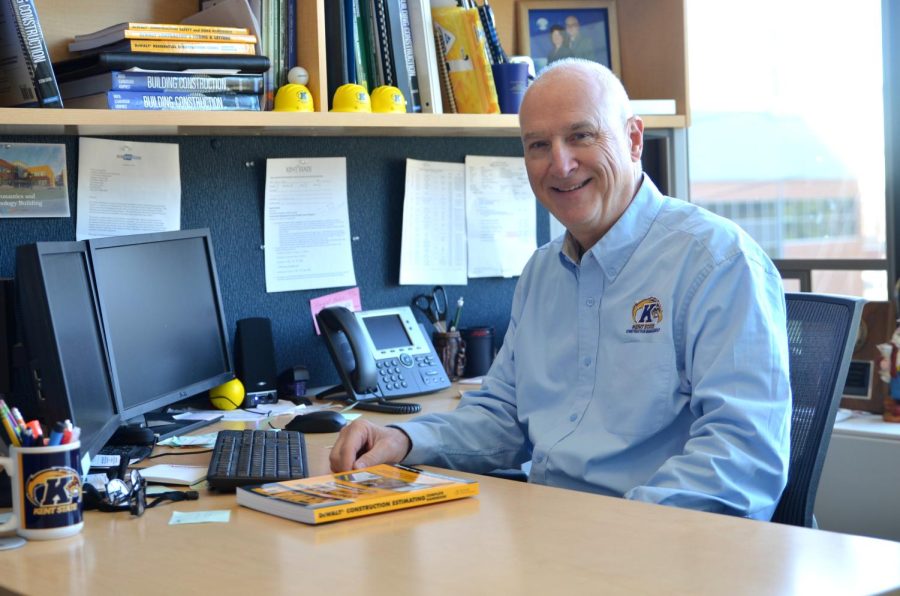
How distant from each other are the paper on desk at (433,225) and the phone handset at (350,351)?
0.31 metres

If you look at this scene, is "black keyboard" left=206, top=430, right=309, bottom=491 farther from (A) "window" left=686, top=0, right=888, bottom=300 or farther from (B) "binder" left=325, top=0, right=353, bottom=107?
(A) "window" left=686, top=0, right=888, bottom=300

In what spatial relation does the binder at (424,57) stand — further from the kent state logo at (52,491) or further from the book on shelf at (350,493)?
the kent state logo at (52,491)

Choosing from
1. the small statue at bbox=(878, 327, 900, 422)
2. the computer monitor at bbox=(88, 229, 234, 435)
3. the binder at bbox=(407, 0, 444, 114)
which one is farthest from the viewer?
the small statue at bbox=(878, 327, 900, 422)

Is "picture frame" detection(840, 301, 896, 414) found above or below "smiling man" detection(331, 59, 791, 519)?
below

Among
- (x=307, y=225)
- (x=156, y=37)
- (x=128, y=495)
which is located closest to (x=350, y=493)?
(x=128, y=495)

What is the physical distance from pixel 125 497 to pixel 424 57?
1.27 meters

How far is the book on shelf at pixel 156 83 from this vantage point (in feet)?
6.10

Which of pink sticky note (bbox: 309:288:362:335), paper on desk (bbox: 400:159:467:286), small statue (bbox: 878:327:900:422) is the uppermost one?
paper on desk (bbox: 400:159:467:286)

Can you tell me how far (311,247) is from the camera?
95.9 inches

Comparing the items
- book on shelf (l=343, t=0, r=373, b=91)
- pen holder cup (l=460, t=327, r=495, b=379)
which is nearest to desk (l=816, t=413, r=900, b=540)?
pen holder cup (l=460, t=327, r=495, b=379)

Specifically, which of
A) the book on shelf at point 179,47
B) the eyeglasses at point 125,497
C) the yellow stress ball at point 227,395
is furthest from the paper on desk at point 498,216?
the eyeglasses at point 125,497

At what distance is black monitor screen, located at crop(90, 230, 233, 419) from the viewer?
1822 mm

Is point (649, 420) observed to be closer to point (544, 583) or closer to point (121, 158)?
point (544, 583)

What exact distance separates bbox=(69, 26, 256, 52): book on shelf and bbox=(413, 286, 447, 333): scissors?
0.84m
